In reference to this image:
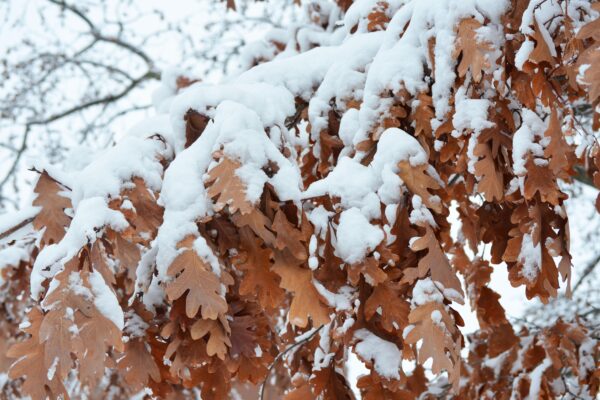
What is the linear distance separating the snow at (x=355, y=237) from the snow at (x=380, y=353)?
0.57 feet

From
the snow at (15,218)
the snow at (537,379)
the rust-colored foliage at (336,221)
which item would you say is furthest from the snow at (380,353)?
the snow at (537,379)

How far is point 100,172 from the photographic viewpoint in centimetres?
144

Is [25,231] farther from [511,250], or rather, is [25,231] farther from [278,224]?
[511,250]

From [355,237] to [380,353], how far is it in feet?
0.81

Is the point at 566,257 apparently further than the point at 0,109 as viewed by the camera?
No

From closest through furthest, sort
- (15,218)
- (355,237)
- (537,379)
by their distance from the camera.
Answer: (355,237) → (15,218) → (537,379)

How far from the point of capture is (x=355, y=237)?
4.24 ft

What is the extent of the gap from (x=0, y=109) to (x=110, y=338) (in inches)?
202

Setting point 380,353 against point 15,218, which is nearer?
point 380,353

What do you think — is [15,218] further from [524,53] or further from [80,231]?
[524,53]

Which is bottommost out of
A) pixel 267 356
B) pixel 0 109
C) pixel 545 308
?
pixel 545 308

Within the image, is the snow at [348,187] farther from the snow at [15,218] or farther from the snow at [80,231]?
the snow at [15,218]

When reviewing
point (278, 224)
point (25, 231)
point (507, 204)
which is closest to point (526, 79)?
point (507, 204)

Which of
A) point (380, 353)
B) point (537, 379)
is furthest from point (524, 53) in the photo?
point (537, 379)
